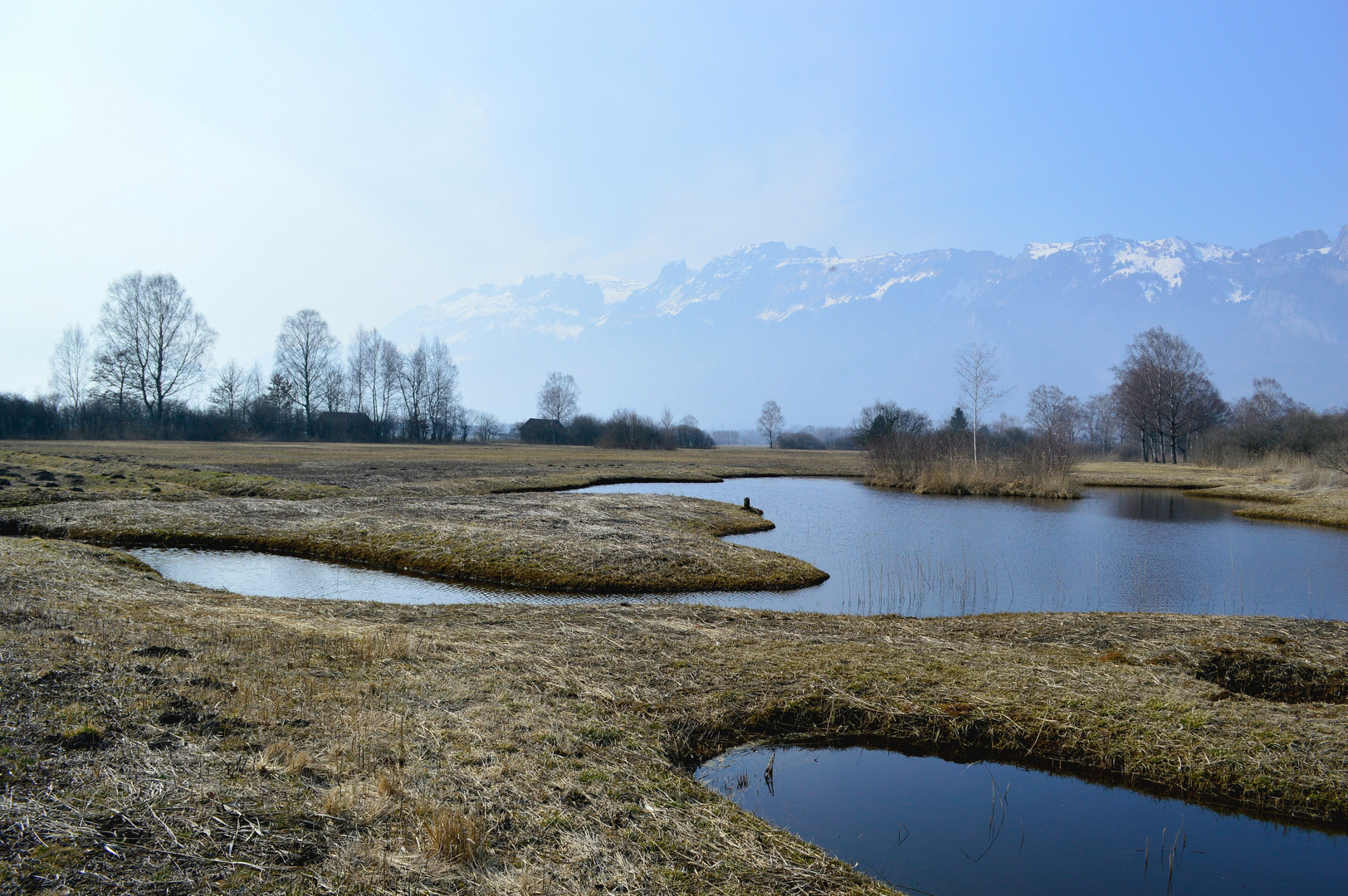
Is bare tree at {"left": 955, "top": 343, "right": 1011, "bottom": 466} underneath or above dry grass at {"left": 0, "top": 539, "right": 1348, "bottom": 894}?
Result: above

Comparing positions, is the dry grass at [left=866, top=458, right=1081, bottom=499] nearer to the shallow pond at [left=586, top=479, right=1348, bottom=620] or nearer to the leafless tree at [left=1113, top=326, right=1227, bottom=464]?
the shallow pond at [left=586, top=479, right=1348, bottom=620]

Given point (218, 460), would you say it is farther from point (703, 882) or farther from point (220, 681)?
point (703, 882)

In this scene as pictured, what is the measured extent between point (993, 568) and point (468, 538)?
48.7 ft

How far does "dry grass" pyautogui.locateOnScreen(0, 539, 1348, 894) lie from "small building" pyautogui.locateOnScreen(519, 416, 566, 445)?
10131 cm

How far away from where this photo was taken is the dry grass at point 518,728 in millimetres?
4164

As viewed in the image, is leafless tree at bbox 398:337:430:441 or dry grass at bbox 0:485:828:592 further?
leafless tree at bbox 398:337:430:441

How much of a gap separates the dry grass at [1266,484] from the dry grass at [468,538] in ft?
88.3

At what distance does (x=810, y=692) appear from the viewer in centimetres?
808

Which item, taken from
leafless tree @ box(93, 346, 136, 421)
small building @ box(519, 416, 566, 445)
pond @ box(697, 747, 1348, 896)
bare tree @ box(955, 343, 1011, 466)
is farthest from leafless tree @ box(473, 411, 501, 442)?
pond @ box(697, 747, 1348, 896)

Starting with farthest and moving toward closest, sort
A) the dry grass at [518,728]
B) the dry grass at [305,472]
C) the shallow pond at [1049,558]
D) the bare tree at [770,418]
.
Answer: the bare tree at [770,418] → the dry grass at [305,472] → the shallow pond at [1049,558] → the dry grass at [518,728]

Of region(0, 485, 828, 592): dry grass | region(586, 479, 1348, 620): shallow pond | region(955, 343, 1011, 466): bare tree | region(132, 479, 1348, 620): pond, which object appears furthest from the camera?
region(955, 343, 1011, 466): bare tree

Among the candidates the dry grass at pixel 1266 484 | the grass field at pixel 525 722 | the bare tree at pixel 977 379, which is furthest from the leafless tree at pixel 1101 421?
the grass field at pixel 525 722

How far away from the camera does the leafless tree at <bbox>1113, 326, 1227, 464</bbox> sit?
72438 millimetres

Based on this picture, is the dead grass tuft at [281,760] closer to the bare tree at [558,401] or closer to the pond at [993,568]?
the pond at [993,568]
